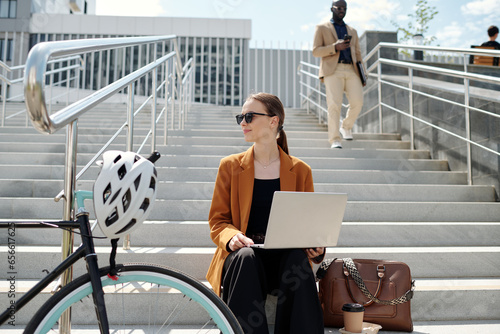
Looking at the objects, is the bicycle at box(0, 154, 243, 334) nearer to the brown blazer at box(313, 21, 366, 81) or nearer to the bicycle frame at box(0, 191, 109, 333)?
the bicycle frame at box(0, 191, 109, 333)

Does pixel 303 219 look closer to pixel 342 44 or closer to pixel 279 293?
pixel 279 293

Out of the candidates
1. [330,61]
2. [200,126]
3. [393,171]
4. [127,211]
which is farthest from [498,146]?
[200,126]

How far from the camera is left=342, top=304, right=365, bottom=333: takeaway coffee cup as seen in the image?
1.64 metres

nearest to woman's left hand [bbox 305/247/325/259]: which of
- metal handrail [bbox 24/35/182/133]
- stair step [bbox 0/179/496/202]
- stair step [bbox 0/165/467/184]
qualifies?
metal handrail [bbox 24/35/182/133]

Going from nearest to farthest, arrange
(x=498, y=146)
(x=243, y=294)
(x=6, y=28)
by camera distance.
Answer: (x=243, y=294)
(x=498, y=146)
(x=6, y=28)

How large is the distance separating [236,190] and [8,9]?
21152 mm

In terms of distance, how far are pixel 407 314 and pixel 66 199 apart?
1.47m

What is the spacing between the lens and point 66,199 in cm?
131

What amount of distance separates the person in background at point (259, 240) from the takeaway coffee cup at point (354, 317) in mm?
201

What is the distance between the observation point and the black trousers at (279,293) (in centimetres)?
146

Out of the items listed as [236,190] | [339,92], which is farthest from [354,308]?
[339,92]

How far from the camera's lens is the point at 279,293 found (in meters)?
1.55

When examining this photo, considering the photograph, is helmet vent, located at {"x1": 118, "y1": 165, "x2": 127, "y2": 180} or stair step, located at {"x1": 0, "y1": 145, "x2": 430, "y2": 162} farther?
stair step, located at {"x1": 0, "y1": 145, "x2": 430, "y2": 162}

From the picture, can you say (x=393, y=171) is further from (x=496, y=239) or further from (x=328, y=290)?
(x=328, y=290)
